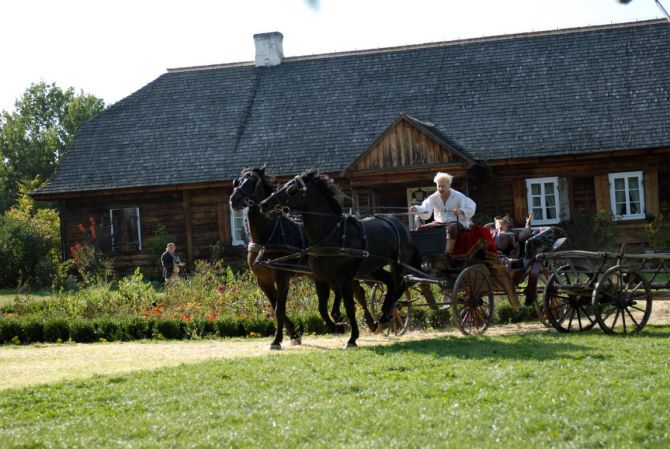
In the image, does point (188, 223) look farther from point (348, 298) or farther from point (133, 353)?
point (348, 298)

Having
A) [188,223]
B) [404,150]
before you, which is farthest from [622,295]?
[188,223]

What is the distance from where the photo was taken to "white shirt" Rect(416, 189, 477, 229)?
12.5 meters

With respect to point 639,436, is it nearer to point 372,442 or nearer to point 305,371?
point 372,442

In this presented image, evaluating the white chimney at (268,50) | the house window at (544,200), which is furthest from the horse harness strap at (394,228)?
the white chimney at (268,50)

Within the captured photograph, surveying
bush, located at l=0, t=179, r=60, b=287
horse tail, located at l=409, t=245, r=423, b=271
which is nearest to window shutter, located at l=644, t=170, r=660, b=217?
horse tail, located at l=409, t=245, r=423, b=271

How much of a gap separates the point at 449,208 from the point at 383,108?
15292mm

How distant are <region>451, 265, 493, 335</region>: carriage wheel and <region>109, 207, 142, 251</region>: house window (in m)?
17.7

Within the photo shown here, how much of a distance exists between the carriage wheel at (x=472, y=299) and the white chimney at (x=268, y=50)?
65.4 ft

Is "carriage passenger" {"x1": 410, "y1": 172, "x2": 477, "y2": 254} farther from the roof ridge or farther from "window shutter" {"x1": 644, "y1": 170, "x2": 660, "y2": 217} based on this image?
the roof ridge

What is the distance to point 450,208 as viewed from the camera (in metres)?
12.7

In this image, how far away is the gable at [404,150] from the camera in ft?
80.4

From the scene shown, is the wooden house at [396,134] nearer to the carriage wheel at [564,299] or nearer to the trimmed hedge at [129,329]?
the trimmed hedge at [129,329]

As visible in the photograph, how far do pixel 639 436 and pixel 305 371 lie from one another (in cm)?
366

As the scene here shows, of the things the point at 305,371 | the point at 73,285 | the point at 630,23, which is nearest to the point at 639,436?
the point at 305,371
